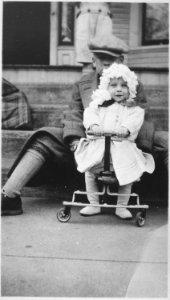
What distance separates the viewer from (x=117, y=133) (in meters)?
2.87

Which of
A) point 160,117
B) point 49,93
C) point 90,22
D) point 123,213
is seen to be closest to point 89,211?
point 123,213

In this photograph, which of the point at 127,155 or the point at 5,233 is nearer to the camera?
the point at 5,233

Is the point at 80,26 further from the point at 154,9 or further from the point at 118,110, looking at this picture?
the point at 154,9

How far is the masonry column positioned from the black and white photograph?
0.01m

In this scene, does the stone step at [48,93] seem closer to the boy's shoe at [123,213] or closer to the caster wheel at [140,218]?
the boy's shoe at [123,213]

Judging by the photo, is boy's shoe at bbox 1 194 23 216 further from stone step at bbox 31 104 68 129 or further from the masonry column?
the masonry column

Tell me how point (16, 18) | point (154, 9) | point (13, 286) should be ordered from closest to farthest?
point (13, 286) → point (154, 9) → point (16, 18)

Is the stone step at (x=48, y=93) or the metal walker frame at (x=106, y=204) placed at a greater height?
the stone step at (x=48, y=93)

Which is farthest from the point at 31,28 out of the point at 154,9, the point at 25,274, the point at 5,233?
the point at 25,274

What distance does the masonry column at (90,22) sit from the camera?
5125 millimetres

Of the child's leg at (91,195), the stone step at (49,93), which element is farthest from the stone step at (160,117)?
the child's leg at (91,195)

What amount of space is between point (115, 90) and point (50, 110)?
184cm

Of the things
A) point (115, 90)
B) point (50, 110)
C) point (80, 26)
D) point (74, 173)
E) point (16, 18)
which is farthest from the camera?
point (16, 18)

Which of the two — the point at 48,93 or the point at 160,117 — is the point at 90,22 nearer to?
the point at 48,93
